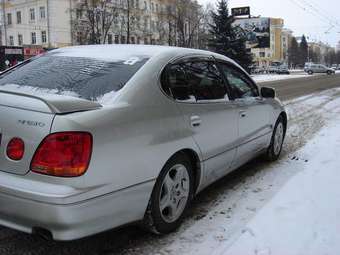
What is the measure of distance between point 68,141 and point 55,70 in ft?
3.63

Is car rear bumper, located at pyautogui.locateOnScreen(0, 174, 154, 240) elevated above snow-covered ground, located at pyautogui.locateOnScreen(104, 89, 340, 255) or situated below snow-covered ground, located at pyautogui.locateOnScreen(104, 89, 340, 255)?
above

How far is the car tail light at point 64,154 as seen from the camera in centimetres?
298

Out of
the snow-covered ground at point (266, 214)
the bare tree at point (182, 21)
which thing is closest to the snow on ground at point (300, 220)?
the snow-covered ground at point (266, 214)

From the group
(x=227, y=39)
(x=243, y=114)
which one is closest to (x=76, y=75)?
(x=243, y=114)

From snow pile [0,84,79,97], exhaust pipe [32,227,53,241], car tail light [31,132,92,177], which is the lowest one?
exhaust pipe [32,227,53,241]

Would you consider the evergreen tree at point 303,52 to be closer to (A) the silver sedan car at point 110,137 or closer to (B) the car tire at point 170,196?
(A) the silver sedan car at point 110,137

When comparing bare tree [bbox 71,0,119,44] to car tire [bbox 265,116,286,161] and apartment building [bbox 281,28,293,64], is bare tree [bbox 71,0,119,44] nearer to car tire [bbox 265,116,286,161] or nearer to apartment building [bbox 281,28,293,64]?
car tire [bbox 265,116,286,161]

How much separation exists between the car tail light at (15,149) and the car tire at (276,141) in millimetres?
3951

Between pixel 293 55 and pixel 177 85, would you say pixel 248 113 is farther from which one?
pixel 293 55

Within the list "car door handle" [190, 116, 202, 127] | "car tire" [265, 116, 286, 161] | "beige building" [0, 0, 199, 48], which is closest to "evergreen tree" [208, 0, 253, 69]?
"beige building" [0, 0, 199, 48]

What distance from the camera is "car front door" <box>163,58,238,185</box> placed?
4027 mm

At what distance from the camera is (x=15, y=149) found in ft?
10.2

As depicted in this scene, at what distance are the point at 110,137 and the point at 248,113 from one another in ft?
8.03

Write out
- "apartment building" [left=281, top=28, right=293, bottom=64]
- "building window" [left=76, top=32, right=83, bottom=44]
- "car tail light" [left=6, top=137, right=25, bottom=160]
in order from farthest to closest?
1. "apartment building" [left=281, top=28, right=293, bottom=64]
2. "building window" [left=76, top=32, right=83, bottom=44]
3. "car tail light" [left=6, top=137, right=25, bottom=160]
